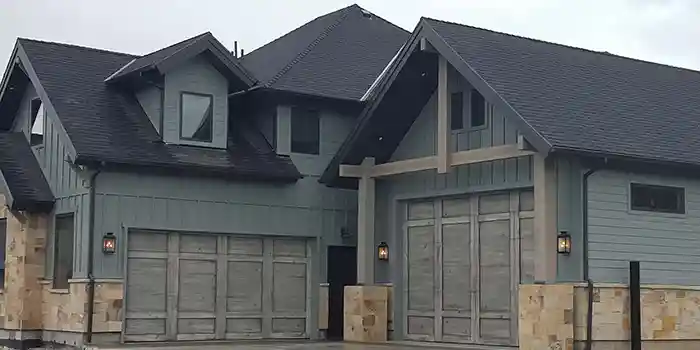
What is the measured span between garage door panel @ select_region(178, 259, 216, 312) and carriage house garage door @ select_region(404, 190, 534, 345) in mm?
3802

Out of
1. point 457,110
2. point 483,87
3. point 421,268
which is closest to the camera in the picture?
point 483,87

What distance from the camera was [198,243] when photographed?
21.5 m

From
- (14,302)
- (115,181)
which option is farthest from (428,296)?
(14,302)

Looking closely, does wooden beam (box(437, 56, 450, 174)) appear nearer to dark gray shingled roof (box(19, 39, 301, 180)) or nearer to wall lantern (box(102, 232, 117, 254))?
dark gray shingled roof (box(19, 39, 301, 180))

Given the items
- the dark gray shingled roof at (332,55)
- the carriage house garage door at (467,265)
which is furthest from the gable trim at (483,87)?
the dark gray shingled roof at (332,55)

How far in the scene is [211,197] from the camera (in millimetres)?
21625

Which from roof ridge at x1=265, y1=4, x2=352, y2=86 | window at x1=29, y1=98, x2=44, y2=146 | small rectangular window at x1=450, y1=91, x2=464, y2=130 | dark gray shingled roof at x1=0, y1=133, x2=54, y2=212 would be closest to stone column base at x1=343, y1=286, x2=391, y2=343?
small rectangular window at x1=450, y1=91, x2=464, y2=130

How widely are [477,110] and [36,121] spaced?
916 centimetres

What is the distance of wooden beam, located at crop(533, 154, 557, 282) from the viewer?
679 inches

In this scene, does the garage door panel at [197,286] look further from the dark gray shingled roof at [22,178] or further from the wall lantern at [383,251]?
the wall lantern at [383,251]

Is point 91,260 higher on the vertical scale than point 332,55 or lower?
lower

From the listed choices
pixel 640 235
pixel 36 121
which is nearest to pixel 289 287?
pixel 36 121

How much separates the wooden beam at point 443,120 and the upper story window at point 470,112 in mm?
633

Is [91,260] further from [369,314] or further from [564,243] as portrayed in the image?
[564,243]
